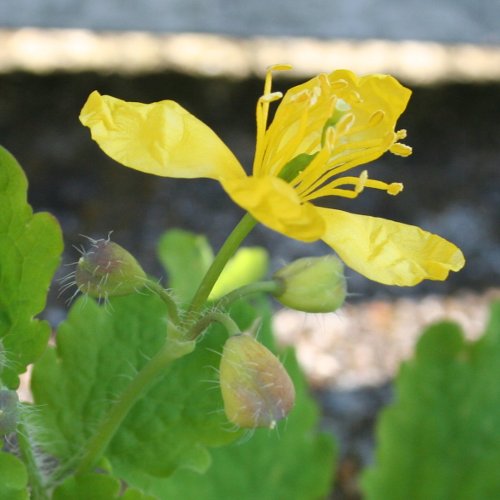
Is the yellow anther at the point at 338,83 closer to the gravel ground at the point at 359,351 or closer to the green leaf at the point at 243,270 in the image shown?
the green leaf at the point at 243,270

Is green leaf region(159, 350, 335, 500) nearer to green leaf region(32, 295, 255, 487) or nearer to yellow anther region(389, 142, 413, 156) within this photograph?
green leaf region(32, 295, 255, 487)

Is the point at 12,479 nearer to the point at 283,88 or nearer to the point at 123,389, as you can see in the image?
the point at 123,389

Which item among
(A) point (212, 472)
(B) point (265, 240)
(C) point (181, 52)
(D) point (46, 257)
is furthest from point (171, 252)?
(C) point (181, 52)

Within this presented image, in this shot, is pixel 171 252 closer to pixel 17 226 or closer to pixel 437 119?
pixel 17 226

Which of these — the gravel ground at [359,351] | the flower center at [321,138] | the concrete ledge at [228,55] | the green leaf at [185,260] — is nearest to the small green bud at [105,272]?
the flower center at [321,138]

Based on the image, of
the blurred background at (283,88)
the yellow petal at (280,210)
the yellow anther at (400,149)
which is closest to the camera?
the yellow petal at (280,210)

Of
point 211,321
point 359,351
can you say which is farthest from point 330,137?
point 359,351
